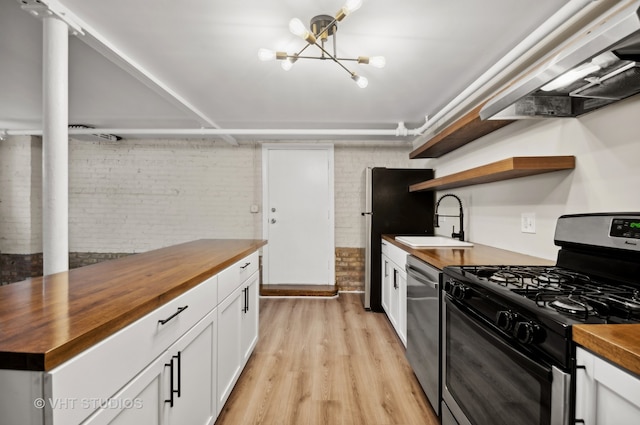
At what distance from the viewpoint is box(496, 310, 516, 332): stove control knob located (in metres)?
0.96

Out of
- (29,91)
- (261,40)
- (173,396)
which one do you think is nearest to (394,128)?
(261,40)

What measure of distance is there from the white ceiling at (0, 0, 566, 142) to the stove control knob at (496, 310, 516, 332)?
157cm

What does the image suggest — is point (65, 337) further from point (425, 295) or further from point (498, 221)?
point (498, 221)

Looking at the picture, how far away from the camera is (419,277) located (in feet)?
6.14

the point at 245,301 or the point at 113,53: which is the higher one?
the point at 113,53

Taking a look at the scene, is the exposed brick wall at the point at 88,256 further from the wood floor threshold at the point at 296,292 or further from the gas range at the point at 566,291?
the gas range at the point at 566,291

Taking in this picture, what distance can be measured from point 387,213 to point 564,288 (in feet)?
7.93

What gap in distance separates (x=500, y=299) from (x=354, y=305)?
2.83 meters

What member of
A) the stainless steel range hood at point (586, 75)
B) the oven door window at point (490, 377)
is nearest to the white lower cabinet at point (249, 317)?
the oven door window at point (490, 377)

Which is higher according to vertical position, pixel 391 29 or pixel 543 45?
pixel 391 29

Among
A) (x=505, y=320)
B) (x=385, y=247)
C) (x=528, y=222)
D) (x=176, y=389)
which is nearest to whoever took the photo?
(x=505, y=320)

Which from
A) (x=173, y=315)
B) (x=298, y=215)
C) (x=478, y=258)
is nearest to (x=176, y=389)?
(x=173, y=315)

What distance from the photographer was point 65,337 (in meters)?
0.63

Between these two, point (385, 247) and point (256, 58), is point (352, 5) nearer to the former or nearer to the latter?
point (256, 58)
